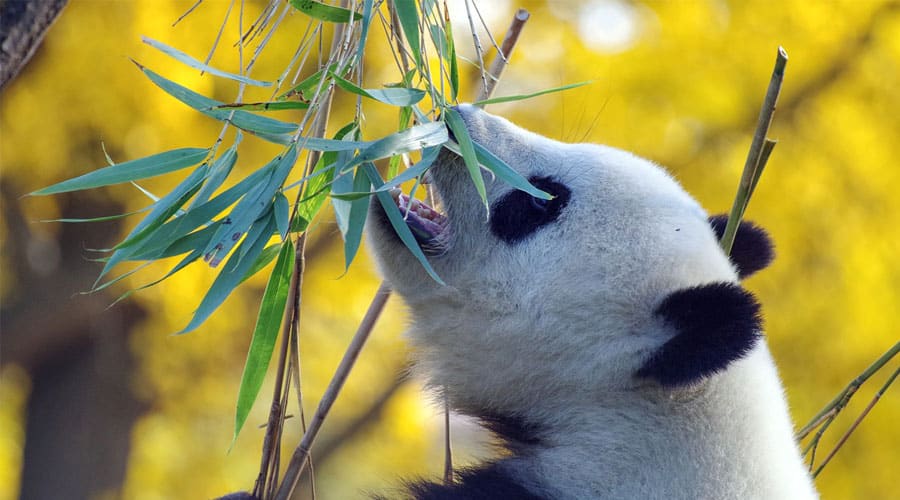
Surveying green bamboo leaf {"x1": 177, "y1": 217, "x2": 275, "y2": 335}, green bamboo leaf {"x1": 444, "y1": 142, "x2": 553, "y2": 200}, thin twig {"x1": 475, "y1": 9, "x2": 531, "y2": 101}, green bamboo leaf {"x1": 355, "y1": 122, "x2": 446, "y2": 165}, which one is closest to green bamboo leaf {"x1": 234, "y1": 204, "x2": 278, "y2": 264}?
green bamboo leaf {"x1": 177, "y1": 217, "x2": 275, "y2": 335}

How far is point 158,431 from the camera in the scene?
259 inches

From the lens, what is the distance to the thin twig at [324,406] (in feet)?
5.80

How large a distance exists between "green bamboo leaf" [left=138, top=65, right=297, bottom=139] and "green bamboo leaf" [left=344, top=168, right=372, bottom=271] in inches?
5.4

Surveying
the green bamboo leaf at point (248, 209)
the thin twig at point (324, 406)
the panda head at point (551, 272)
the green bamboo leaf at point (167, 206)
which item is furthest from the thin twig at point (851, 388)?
the green bamboo leaf at point (167, 206)

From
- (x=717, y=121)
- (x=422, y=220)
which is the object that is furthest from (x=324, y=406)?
(x=717, y=121)

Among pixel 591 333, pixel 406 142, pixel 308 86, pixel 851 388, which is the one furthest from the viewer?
pixel 851 388

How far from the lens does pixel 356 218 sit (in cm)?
144

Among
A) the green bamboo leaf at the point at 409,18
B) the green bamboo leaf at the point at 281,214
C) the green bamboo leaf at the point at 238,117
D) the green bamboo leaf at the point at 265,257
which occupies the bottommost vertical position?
the green bamboo leaf at the point at 265,257

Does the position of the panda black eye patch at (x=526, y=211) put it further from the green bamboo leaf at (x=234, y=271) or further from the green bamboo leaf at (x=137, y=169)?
the green bamboo leaf at (x=137, y=169)

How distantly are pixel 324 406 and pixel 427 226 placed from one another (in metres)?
0.42

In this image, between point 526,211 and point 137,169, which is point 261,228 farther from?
point 526,211

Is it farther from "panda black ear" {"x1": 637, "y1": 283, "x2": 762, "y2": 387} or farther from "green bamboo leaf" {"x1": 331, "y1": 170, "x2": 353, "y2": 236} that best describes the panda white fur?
"green bamboo leaf" {"x1": 331, "y1": 170, "x2": 353, "y2": 236}

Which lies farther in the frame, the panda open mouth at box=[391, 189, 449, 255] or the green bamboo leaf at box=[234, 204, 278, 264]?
the panda open mouth at box=[391, 189, 449, 255]

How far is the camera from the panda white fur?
1.49 metres
